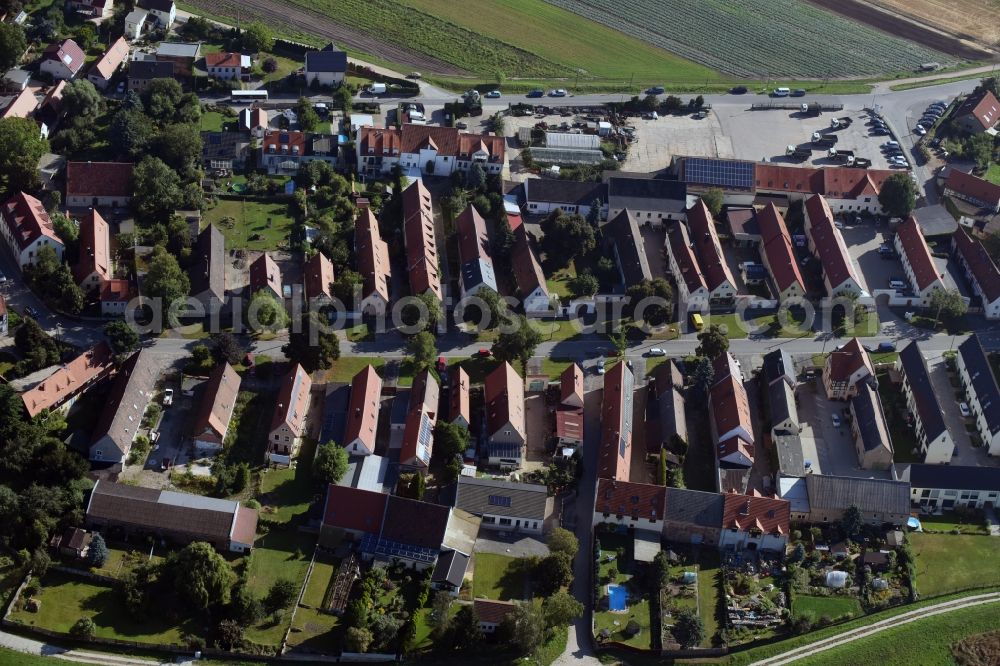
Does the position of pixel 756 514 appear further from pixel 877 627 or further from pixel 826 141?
pixel 826 141

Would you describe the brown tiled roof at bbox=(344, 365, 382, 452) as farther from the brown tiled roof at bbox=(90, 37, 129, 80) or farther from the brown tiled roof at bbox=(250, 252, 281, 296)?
the brown tiled roof at bbox=(90, 37, 129, 80)

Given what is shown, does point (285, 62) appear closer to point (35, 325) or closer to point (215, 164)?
point (215, 164)

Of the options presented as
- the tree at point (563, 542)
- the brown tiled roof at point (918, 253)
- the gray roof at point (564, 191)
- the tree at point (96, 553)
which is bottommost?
the tree at point (96, 553)

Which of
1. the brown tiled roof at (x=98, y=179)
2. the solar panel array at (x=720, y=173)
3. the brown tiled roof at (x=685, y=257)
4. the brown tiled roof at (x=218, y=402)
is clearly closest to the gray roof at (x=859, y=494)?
the brown tiled roof at (x=685, y=257)

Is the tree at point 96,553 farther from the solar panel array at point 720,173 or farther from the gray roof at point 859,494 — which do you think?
the solar panel array at point 720,173

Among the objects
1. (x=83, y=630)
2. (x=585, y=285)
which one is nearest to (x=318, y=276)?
(x=585, y=285)

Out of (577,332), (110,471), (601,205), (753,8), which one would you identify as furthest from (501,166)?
(753,8)
